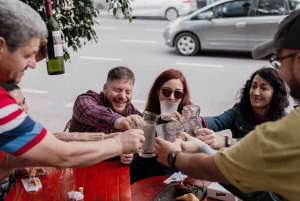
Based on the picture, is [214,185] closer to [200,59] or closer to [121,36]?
[200,59]

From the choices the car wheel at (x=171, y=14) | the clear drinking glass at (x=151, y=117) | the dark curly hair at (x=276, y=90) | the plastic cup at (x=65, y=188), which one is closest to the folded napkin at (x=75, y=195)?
the plastic cup at (x=65, y=188)

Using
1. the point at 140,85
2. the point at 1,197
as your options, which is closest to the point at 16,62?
the point at 1,197

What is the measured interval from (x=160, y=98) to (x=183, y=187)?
1193 millimetres

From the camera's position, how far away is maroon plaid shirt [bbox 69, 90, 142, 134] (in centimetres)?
307

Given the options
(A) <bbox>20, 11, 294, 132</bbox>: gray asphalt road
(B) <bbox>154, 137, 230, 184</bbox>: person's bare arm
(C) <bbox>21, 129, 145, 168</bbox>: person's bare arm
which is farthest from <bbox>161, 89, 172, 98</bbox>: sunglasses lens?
(A) <bbox>20, 11, 294, 132</bbox>: gray asphalt road

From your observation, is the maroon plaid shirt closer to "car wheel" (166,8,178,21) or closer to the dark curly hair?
the dark curly hair

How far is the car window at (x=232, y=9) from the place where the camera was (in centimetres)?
958

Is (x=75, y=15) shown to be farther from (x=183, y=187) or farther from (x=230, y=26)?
(x=230, y=26)

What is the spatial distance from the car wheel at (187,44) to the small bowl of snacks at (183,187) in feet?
25.5

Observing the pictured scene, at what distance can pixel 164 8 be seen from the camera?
1573cm

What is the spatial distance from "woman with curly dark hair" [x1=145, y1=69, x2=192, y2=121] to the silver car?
621cm

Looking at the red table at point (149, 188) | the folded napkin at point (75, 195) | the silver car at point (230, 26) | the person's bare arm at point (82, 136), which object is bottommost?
the red table at point (149, 188)

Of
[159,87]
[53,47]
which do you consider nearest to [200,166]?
[53,47]

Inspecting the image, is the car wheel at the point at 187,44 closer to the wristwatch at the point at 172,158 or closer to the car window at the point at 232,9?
the car window at the point at 232,9
